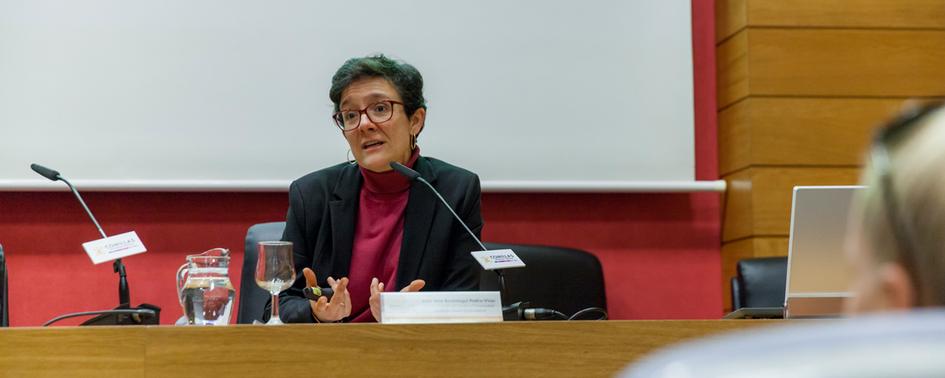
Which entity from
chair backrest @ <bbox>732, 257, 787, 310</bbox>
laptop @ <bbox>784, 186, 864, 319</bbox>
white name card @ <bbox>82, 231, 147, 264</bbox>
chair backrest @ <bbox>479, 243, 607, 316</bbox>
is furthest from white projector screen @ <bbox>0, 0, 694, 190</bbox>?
laptop @ <bbox>784, 186, 864, 319</bbox>

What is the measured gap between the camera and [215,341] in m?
1.64

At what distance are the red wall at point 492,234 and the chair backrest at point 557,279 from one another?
1.68ft

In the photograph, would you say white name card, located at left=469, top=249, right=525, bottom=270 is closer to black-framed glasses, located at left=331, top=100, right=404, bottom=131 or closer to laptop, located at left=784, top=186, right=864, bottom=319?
laptop, located at left=784, top=186, right=864, bottom=319

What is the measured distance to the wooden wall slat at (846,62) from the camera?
3803 mm

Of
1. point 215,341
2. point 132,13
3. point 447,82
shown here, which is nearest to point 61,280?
point 132,13

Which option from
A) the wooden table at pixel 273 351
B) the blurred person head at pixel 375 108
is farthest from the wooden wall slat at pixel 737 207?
the wooden table at pixel 273 351

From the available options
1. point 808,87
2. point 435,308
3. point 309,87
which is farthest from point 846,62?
point 435,308

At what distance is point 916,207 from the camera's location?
0.48 meters

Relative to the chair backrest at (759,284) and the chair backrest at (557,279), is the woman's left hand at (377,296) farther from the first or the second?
the chair backrest at (759,284)

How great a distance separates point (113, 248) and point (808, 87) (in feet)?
8.43

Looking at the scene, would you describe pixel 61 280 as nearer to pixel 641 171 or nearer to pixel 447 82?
pixel 447 82

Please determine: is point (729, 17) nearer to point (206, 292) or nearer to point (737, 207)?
point (737, 207)

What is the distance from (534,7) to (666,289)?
1.12 m

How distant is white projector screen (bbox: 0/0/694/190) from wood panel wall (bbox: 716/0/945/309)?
218mm
